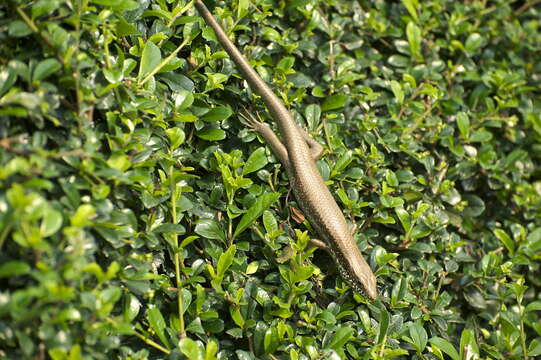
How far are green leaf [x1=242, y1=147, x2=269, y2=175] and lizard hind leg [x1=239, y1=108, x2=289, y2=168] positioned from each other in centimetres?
16

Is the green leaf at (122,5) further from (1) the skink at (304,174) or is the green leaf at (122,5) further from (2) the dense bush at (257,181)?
(1) the skink at (304,174)

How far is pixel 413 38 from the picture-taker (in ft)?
12.3

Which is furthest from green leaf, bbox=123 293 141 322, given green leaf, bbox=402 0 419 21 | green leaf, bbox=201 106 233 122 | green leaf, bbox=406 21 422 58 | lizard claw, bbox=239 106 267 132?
green leaf, bbox=402 0 419 21


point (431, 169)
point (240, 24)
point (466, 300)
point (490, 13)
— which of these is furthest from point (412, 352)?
point (490, 13)

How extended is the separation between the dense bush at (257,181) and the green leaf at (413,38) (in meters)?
0.01

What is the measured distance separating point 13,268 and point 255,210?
1206 mm

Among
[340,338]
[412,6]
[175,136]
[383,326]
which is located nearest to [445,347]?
[383,326]

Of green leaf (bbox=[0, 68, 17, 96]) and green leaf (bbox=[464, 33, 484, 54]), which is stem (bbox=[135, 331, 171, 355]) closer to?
green leaf (bbox=[0, 68, 17, 96])

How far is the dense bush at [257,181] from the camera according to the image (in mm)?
1810

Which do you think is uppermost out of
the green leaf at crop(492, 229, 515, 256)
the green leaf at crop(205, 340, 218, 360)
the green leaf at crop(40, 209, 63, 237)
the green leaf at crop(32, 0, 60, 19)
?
the green leaf at crop(32, 0, 60, 19)

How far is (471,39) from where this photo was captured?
3.97 metres

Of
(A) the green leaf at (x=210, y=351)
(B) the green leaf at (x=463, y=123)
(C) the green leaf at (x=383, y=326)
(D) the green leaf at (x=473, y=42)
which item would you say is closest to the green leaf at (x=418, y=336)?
(C) the green leaf at (x=383, y=326)

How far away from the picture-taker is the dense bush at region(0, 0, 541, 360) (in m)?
1.81

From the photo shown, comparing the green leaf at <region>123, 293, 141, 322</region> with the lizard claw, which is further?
the lizard claw
